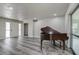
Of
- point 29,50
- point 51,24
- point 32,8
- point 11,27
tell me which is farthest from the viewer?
point 11,27

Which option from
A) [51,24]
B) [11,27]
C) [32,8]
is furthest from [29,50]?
[11,27]

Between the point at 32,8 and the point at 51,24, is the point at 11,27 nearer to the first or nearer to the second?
the point at 51,24

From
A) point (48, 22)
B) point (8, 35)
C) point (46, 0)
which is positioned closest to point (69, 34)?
point (46, 0)

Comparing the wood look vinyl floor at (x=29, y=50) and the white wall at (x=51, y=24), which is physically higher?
the white wall at (x=51, y=24)

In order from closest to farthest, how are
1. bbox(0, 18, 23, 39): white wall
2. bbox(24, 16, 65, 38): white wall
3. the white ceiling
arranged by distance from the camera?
the white ceiling < bbox(24, 16, 65, 38): white wall < bbox(0, 18, 23, 39): white wall

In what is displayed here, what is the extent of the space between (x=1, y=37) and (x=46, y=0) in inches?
371

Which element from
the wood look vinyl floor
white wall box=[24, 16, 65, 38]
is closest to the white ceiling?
the wood look vinyl floor

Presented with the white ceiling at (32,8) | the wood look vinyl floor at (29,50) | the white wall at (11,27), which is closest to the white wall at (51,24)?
the white wall at (11,27)

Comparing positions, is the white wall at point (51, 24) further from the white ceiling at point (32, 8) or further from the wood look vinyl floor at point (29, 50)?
the wood look vinyl floor at point (29, 50)

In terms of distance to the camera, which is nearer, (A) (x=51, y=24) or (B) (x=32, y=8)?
(B) (x=32, y=8)

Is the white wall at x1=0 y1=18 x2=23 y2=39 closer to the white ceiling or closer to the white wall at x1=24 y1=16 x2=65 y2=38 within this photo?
the white wall at x1=24 y1=16 x2=65 y2=38

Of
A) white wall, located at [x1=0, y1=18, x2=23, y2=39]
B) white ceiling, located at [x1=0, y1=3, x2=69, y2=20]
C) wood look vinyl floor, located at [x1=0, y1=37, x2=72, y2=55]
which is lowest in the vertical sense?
wood look vinyl floor, located at [x1=0, y1=37, x2=72, y2=55]
